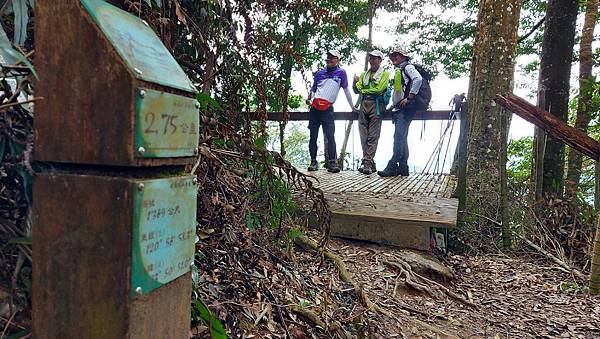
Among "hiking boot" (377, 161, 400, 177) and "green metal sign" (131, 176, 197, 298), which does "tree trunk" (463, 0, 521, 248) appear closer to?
"hiking boot" (377, 161, 400, 177)

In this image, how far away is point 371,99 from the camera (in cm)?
604

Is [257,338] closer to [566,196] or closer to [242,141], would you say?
[242,141]

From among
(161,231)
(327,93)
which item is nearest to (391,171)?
(327,93)

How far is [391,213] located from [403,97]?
2497mm

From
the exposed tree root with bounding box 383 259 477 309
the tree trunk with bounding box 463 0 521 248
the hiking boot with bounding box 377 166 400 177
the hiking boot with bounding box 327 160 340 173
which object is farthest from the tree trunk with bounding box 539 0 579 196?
the exposed tree root with bounding box 383 259 477 309

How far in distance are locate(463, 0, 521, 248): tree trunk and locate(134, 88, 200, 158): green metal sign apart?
186 inches

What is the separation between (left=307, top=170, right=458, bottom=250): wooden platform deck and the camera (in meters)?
3.77

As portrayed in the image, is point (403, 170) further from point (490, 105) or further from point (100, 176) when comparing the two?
point (100, 176)

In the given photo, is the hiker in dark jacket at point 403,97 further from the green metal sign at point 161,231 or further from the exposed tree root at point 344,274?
the green metal sign at point 161,231

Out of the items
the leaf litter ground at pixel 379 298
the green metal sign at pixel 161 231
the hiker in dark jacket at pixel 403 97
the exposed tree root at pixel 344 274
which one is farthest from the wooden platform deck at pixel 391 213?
the green metal sign at pixel 161 231

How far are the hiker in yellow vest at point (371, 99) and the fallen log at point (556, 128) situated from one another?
2.00 metres

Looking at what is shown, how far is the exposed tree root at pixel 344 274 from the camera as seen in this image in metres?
2.62

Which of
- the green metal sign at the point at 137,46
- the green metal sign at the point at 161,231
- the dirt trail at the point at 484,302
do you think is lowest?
the dirt trail at the point at 484,302

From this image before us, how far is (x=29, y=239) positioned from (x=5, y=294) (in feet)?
0.54
